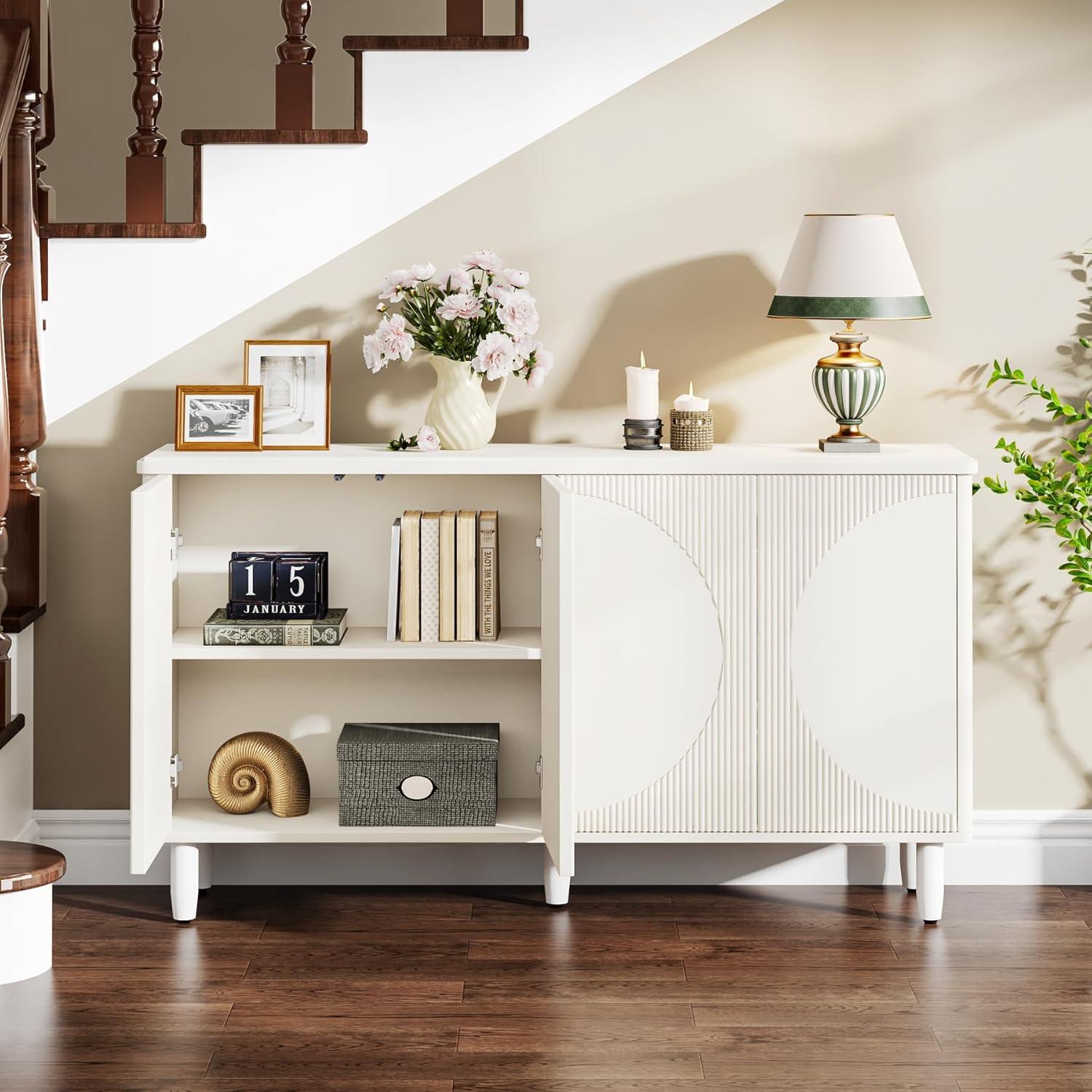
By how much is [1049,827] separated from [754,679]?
33.2 inches

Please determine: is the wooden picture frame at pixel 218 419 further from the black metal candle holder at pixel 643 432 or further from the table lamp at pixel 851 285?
the table lamp at pixel 851 285

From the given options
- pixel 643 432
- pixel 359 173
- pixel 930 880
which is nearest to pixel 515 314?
pixel 643 432

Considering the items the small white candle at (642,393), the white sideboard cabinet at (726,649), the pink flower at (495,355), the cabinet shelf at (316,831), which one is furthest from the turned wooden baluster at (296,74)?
the cabinet shelf at (316,831)

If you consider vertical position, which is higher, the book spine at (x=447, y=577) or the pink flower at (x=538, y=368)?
the pink flower at (x=538, y=368)

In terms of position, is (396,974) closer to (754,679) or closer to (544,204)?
(754,679)

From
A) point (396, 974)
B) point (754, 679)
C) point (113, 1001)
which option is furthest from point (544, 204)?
point (113, 1001)

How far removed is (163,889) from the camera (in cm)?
288

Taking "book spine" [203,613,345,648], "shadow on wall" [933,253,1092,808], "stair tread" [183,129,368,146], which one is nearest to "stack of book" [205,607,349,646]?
"book spine" [203,613,345,648]

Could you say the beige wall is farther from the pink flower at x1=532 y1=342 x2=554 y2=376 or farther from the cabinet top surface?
the cabinet top surface

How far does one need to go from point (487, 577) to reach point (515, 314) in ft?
1.70

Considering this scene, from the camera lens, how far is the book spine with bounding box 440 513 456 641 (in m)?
2.65

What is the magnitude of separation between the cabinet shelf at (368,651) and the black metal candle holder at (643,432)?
0.44 meters

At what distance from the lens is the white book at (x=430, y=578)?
2654mm

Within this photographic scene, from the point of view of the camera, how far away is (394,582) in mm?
2682
